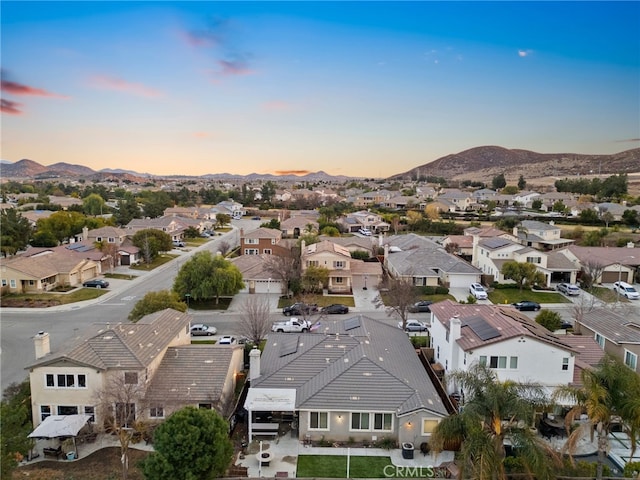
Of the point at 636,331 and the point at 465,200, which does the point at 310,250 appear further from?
the point at 465,200

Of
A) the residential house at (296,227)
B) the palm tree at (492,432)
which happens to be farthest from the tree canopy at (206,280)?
the residential house at (296,227)

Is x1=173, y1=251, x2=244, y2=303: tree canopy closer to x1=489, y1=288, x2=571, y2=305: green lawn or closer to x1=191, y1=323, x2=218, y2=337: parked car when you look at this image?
x1=191, y1=323, x2=218, y2=337: parked car

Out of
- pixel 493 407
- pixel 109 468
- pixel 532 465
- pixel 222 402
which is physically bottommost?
pixel 109 468

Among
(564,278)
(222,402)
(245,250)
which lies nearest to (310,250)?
(245,250)

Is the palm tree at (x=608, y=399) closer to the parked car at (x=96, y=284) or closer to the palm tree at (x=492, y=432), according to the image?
the palm tree at (x=492, y=432)

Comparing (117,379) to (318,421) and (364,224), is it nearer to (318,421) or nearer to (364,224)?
(318,421)

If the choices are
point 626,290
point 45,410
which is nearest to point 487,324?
point 45,410
